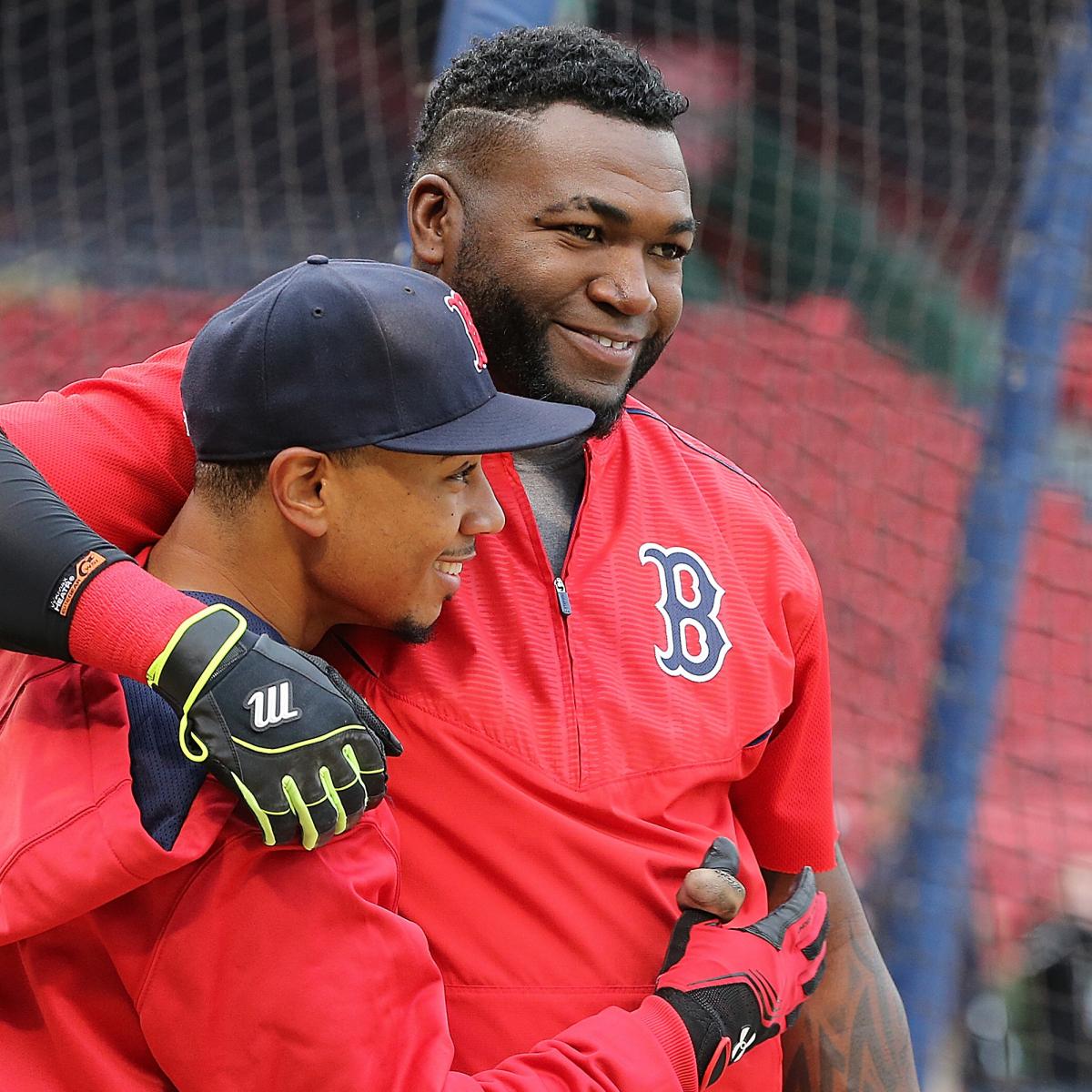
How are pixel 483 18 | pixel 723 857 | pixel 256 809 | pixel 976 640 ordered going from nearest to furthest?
pixel 256 809 → pixel 723 857 → pixel 483 18 → pixel 976 640

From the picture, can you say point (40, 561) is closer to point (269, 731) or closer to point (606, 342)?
point (269, 731)

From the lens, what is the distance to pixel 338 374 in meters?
1.28

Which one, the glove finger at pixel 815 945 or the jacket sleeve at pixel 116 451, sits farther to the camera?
the glove finger at pixel 815 945

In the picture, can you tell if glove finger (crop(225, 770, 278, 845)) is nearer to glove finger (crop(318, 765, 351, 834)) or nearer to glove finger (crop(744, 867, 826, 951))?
glove finger (crop(318, 765, 351, 834))

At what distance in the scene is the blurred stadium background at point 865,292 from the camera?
2.82 meters

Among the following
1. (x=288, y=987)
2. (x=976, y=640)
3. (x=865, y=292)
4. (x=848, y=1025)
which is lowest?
(x=865, y=292)

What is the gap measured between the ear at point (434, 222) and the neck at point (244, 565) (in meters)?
0.46

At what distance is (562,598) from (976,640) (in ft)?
4.76

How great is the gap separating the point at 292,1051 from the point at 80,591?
1.29 ft

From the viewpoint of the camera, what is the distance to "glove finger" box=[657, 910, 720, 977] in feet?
4.79

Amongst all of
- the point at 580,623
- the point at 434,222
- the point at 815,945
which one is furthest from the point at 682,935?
the point at 434,222

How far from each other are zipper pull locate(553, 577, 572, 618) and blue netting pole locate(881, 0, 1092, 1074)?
1.44m

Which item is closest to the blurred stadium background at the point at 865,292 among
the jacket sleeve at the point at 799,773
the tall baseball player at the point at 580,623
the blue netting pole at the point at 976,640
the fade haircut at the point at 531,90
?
the blue netting pole at the point at 976,640

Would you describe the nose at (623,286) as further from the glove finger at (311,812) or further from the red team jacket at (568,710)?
the glove finger at (311,812)
